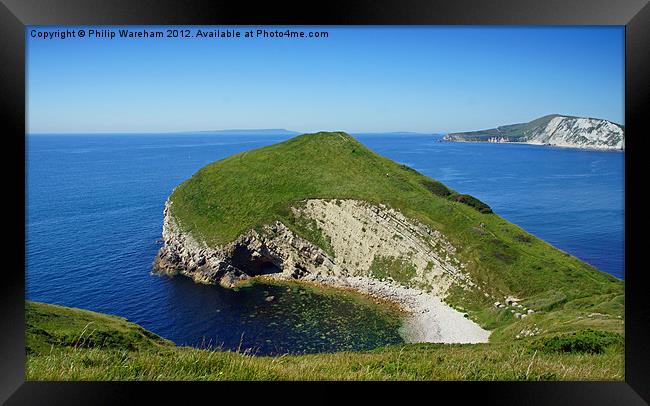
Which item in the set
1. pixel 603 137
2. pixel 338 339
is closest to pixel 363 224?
pixel 338 339

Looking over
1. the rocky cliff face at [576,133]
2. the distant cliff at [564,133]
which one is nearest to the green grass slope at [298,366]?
the distant cliff at [564,133]

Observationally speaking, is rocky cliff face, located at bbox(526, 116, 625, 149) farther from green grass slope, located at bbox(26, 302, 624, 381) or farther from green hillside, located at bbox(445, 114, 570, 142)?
green grass slope, located at bbox(26, 302, 624, 381)

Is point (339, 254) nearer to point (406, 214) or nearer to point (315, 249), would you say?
point (315, 249)

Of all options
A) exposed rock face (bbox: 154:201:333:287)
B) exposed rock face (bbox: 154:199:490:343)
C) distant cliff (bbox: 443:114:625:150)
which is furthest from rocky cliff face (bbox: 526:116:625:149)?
exposed rock face (bbox: 154:201:333:287)

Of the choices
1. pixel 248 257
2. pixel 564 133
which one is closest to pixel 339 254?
pixel 248 257
